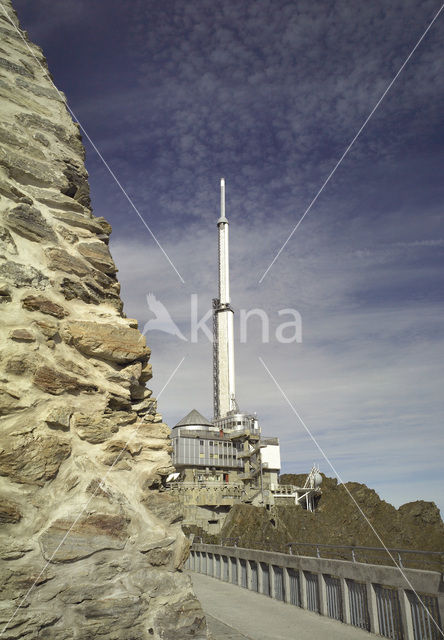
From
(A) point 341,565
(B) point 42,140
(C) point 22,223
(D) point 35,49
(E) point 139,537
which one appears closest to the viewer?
(E) point 139,537

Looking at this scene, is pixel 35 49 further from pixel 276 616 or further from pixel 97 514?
pixel 276 616

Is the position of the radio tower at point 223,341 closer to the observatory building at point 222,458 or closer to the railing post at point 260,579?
the observatory building at point 222,458

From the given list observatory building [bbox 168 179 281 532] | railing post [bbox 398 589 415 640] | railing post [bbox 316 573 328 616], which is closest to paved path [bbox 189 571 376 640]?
railing post [bbox 316 573 328 616]

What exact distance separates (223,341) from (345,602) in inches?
3445

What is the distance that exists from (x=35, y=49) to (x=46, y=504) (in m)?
6.28

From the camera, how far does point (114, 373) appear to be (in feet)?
17.6

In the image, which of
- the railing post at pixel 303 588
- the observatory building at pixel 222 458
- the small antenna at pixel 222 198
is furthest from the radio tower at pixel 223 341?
the railing post at pixel 303 588

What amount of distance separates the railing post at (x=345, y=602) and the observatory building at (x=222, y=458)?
41462 mm

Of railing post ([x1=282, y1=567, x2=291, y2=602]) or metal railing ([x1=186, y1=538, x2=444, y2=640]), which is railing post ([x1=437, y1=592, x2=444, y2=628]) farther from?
railing post ([x1=282, y1=567, x2=291, y2=602])

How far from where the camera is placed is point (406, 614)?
356 inches

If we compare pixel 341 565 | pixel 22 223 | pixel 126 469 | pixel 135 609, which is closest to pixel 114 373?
pixel 126 469

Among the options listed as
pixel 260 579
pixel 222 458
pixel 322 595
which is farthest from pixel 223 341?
pixel 322 595

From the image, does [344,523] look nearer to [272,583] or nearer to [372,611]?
[272,583]

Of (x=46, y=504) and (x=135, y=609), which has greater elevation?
(x=46, y=504)
